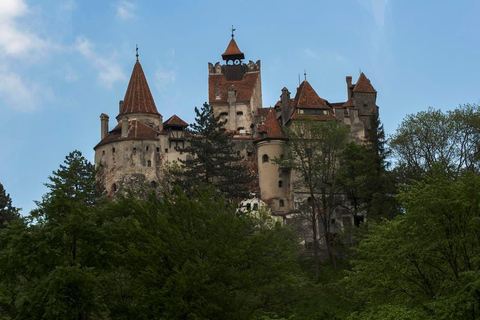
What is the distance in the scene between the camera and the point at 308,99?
8219cm

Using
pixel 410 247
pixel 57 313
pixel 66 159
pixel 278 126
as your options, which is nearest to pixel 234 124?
pixel 278 126

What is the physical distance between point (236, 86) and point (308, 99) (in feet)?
48.1

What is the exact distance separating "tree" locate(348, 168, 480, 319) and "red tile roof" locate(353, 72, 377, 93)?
47.8 metres

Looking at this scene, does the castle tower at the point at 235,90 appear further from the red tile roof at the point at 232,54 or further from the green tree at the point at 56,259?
the green tree at the point at 56,259

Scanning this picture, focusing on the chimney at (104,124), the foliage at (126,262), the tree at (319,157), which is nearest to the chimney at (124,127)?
the chimney at (104,124)

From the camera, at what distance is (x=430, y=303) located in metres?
34.0

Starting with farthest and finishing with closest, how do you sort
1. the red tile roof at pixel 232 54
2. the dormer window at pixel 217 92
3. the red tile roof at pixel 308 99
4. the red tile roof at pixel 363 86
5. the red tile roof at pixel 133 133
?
the red tile roof at pixel 232 54, the dormer window at pixel 217 92, the red tile roof at pixel 363 86, the red tile roof at pixel 133 133, the red tile roof at pixel 308 99

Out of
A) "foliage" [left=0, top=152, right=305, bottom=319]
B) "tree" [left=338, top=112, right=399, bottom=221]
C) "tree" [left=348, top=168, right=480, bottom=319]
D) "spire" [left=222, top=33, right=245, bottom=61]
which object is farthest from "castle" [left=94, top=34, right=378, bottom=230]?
"foliage" [left=0, top=152, right=305, bottom=319]

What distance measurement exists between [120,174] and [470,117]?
121 feet

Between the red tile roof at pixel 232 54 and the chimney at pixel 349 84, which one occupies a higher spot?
the red tile roof at pixel 232 54

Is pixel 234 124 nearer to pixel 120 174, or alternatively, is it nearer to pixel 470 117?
pixel 120 174

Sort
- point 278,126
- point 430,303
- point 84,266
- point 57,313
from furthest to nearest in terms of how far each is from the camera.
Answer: point 278,126
point 430,303
point 84,266
point 57,313

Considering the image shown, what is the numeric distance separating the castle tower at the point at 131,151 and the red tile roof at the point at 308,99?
52.5ft

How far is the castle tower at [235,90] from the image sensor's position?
9119 cm
